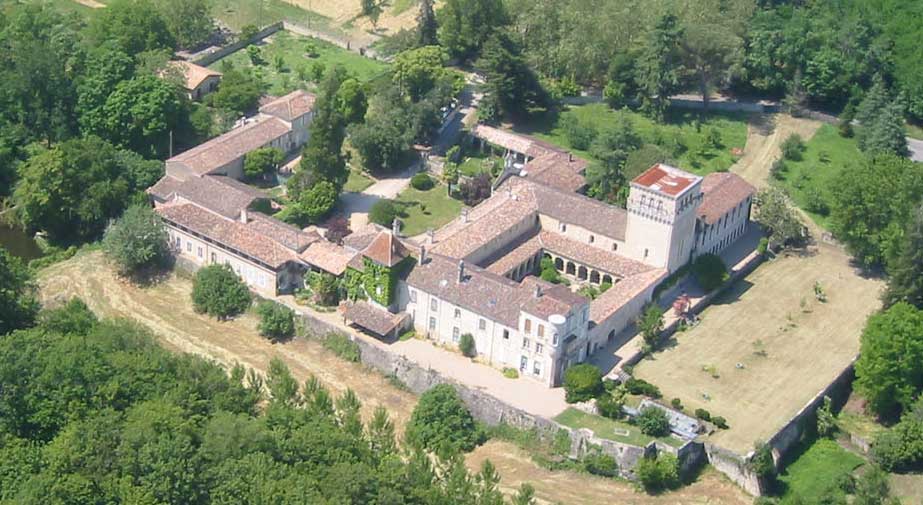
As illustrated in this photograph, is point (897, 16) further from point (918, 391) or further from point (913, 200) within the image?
point (918, 391)

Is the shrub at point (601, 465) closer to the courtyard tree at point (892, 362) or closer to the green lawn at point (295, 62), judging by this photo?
the courtyard tree at point (892, 362)

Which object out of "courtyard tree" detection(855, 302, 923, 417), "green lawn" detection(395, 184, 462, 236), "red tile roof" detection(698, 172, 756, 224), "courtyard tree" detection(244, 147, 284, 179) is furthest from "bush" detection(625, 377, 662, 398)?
"courtyard tree" detection(244, 147, 284, 179)

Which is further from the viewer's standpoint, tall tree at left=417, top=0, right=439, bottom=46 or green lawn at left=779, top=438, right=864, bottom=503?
tall tree at left=417, top=0, right=439, bottom=46

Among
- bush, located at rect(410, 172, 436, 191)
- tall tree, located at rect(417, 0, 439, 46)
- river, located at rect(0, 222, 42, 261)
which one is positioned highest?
tall tree, located at rect(417, 0, 439, 46)

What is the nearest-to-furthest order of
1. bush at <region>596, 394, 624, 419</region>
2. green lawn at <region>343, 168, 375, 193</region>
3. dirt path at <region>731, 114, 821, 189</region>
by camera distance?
bush at <region>596, 394, 624, 419</region> → green lawn at <region>343, 168, 375, 193</region> → dirt path at <region>731, 114, 821, 189</region>

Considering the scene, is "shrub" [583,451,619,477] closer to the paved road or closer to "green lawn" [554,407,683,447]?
"green lawn" [554,407,683,447]

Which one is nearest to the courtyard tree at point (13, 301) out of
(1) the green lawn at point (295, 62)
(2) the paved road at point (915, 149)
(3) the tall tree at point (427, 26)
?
(1) the green lawn at point (295, 62)

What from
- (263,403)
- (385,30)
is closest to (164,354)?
(263,403)
